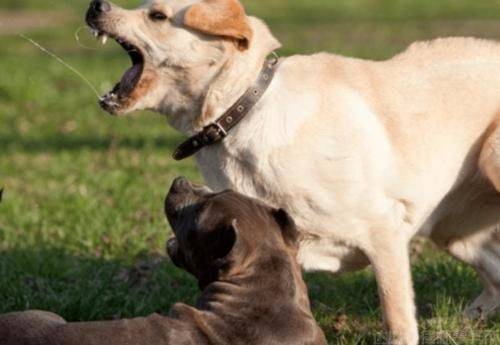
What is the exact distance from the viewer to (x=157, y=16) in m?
6.12

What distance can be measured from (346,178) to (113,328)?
5.17ft

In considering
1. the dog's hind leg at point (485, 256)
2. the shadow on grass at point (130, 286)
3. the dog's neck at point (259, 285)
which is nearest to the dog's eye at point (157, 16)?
the dog's neck at point (259, 285)

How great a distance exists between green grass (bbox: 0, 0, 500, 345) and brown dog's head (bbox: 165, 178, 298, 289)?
1.02 metres

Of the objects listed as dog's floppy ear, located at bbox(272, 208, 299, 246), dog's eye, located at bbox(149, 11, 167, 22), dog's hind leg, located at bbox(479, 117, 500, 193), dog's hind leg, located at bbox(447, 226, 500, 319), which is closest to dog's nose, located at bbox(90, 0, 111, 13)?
dog's eye, located at bbox(149, 11, 167, 22)

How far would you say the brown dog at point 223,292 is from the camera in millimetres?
4949

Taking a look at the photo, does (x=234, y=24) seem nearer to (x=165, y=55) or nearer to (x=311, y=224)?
(x=165, y=55)

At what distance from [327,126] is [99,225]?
2.83 metres

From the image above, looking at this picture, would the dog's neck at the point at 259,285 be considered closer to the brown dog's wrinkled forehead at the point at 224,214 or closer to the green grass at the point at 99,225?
the brown dog's wrinkled forehead at the point at 224,214

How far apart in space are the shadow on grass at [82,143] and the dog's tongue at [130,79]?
16.7 feet

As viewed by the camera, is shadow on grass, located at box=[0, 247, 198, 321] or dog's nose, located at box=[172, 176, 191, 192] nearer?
dog's nose, located at box=[172, 176, 191, 192]

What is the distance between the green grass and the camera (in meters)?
6.62

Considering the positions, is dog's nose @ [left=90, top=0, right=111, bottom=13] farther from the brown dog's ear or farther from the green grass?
the green grass

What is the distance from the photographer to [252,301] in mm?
5109

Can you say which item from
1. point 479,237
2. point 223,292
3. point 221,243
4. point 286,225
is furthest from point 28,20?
point 223,292
